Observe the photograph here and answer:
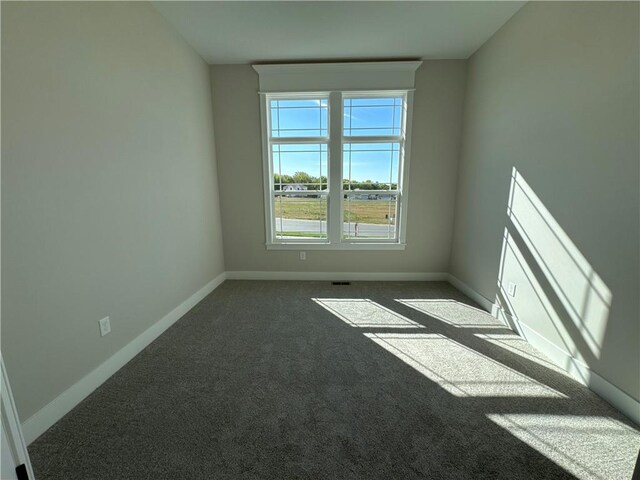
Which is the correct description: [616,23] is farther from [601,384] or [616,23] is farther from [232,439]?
[232,439]

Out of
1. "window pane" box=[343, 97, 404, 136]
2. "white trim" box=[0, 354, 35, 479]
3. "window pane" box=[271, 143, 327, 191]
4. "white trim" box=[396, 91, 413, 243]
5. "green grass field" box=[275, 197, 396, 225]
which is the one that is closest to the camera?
"white trim" box=[0, 354, 35, 479]

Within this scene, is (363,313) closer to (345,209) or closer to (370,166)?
(345,209)

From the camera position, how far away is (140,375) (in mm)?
1860

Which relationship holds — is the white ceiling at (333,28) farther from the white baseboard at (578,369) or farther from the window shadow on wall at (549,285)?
the white baseboard at (578,369)

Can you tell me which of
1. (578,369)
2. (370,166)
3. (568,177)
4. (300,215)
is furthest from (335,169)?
(578,369)

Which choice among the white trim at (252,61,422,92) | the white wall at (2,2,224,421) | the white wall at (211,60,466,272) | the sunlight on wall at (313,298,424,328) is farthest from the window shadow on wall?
the white wall at (2,2,224,421)

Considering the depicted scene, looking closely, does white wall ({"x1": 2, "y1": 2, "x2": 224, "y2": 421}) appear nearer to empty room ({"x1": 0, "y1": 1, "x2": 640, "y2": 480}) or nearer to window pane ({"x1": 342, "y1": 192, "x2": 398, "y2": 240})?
empty room ({"x1": 0, "y1": 1, "x2": 640, "y2": 480})

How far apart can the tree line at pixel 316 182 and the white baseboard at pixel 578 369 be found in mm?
1866

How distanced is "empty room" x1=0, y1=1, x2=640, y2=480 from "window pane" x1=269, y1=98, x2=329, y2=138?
0.03 m

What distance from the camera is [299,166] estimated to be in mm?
3582

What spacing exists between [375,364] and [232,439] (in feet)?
3.41

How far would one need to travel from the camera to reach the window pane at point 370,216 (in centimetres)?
362

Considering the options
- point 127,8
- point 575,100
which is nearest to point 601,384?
point 575,100

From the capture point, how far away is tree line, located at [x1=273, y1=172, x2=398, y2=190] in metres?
3.57
